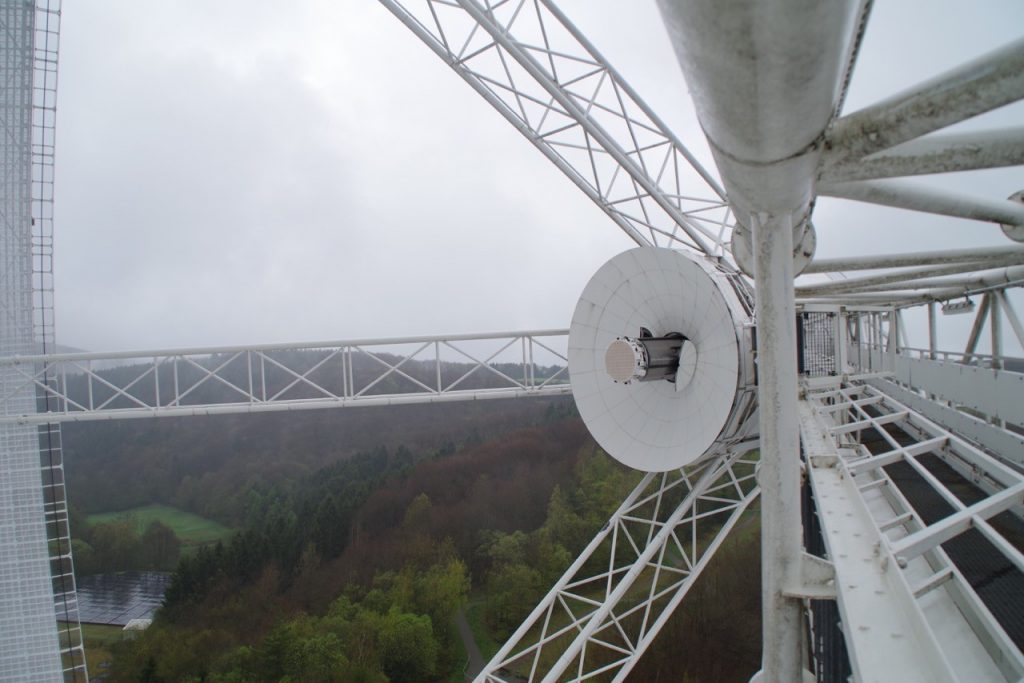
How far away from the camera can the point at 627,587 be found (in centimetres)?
859

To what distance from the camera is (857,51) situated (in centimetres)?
164

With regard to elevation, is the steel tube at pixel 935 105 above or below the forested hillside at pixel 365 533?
above

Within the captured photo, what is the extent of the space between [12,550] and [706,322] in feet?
49.5

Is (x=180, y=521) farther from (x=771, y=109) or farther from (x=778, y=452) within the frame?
(x=771, y=109)

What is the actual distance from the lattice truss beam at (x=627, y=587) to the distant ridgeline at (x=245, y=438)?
1465 cm

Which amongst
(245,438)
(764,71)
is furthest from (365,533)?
(764,71)

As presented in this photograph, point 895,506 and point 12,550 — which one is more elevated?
point 895,506

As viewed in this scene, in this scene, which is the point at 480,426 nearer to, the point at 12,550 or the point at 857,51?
the point at 12,550

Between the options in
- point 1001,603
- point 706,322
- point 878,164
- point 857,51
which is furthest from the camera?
point 706,322

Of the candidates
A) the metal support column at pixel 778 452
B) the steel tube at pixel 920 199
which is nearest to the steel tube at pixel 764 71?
the steel tube at pixel 920 199

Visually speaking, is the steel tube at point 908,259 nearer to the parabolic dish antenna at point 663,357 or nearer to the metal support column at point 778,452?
the parabolic dish antenna at point 663,357

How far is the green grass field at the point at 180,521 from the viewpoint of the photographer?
3928cm

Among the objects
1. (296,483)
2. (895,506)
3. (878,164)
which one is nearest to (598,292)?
(895,506)

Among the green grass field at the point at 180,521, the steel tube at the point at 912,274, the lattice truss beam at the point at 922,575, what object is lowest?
the green grass field at the point at 180,521
